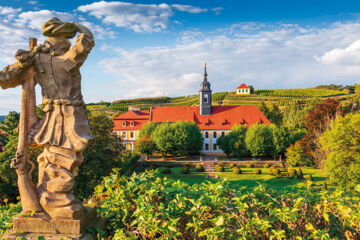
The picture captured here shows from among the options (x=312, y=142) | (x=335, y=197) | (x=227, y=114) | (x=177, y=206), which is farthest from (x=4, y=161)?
(x=227, y=114)

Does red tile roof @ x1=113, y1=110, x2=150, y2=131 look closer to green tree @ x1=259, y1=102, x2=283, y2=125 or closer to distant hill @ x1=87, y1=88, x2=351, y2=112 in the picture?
green tree @ x1=259, y1=102, x2=283, y2=125

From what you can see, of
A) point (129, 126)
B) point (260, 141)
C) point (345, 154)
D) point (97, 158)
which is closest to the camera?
point (345, 154)

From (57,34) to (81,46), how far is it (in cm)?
67

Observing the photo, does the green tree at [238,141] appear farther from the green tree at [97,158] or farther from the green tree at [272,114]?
the green tree at [272,114]

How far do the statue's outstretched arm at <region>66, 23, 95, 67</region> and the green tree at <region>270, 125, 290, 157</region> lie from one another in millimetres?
36767

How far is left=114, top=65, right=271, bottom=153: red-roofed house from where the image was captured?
4847 centimetres

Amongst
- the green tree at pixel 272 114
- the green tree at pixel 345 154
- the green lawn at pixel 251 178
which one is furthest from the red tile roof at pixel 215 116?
the green tree at pixel 345 154

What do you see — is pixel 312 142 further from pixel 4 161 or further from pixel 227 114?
pixel 4 161

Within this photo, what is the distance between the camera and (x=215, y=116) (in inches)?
1973

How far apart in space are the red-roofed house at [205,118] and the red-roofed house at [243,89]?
44.2m

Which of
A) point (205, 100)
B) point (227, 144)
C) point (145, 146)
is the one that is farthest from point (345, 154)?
point (205, 100)

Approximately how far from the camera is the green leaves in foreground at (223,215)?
3631mm

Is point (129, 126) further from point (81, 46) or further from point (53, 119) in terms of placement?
point (81, 46)

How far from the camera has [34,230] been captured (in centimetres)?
433
